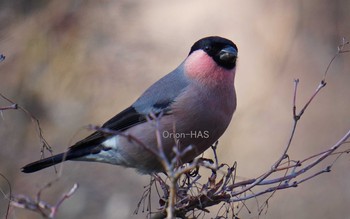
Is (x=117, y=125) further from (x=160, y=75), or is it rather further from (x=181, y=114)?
(x=160, y=75)

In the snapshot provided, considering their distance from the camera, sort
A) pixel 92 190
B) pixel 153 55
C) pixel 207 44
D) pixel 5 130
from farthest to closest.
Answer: pixel 153 55
pixel 92 190
pixel 5 130
pixel 207 44

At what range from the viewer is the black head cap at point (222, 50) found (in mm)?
2455

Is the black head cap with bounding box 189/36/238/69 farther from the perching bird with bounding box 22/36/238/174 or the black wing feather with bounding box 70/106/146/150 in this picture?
the black wing feather with bounding box 70/106/146/150

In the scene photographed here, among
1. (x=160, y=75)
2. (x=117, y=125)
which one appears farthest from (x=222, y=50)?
(x=160, y=75)

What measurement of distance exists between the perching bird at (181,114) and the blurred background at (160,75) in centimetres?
134

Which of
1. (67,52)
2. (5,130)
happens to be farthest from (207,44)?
(67,52)

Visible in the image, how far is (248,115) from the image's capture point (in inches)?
169

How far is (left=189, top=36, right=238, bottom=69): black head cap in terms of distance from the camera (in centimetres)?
246

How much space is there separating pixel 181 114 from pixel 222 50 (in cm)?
29

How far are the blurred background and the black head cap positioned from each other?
1.51 meters

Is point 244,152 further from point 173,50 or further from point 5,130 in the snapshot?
point 5,130

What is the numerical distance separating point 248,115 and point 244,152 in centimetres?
24

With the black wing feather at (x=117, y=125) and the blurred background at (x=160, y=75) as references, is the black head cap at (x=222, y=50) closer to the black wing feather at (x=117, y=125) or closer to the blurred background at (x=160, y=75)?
the black wing feather at (x=117, y=125)

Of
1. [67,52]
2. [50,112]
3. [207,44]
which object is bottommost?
[207,44]
